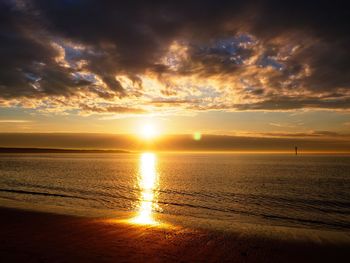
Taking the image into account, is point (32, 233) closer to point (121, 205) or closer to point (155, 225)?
point (155, 225)

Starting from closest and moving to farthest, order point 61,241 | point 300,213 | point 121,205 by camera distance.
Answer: point 61,241
point 300,213
point 121,205

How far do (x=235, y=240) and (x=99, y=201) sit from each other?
21.0 meters

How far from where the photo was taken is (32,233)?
15.2m

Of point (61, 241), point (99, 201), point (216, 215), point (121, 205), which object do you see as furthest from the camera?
point (99, 201)

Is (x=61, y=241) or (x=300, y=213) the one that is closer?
(x=61, y=241)

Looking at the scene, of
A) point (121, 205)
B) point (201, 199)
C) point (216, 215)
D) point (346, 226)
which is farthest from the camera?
point (201, 199)

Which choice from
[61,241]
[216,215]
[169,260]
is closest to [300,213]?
[216,215]

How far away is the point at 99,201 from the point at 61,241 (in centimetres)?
1914

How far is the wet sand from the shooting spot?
11914 mm

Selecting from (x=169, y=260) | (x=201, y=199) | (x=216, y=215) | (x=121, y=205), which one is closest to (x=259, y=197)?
(x=201, y=199)

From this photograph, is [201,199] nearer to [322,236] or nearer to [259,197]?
[259,197]

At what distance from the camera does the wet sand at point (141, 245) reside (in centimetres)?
1191

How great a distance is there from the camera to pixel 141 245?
44.2 ft

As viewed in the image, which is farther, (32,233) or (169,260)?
(32,233)
